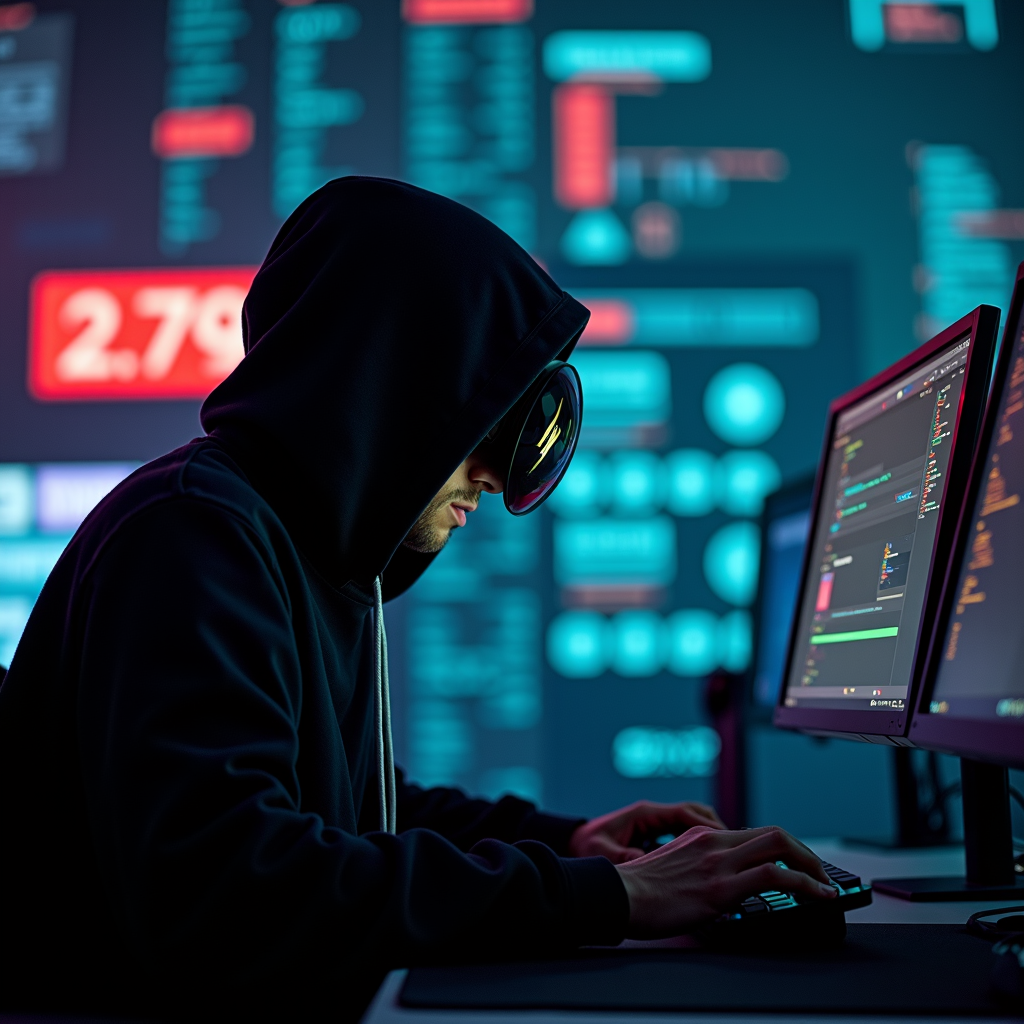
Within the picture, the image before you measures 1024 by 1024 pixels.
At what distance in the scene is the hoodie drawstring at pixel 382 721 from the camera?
3.45 feet

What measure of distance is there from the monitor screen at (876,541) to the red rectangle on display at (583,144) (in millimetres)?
1659

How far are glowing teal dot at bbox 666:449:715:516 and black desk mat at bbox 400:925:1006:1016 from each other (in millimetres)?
1871

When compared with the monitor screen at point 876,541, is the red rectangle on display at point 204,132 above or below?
above

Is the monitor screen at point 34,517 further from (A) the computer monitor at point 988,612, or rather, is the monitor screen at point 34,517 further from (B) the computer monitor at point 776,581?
(A) the computer monitor at point 988,612

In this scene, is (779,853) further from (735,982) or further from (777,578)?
(777,578)

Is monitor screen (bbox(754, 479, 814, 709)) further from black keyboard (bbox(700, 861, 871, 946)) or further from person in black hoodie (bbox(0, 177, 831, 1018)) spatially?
black keyboard (bbox(700, 861, 871, 946))

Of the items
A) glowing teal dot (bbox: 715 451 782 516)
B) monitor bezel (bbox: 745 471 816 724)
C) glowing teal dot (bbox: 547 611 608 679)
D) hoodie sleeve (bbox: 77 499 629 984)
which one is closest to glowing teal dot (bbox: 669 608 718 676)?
glowing teal dot (bbox: 547 611 608 679)

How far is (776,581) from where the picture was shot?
69.7 inches

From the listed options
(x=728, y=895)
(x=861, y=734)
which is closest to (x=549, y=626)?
(x=861, y=734)

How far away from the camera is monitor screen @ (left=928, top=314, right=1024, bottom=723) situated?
0.79 meters

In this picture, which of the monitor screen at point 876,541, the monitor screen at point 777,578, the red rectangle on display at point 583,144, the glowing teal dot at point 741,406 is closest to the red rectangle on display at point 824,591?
the monitor screen at point 876,541

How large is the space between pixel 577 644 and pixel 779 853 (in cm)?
177

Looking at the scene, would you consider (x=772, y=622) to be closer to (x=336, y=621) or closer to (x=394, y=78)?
(x=336, y=621)

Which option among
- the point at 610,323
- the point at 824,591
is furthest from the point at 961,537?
the point at 610,323
